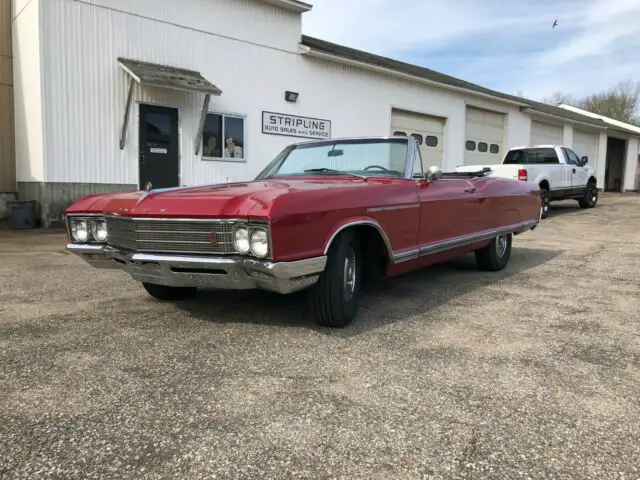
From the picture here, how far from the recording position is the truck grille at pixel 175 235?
136 inches

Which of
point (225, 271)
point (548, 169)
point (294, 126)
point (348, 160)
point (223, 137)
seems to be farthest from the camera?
point (294, 126)

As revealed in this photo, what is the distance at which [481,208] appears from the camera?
5.82 meters

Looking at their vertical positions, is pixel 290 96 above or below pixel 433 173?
above

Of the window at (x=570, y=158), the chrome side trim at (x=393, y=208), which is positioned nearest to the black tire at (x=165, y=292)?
the chrome side trim at (x=393, y=208)

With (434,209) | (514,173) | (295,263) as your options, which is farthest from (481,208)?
(514,173)

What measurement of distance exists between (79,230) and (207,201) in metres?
1.42

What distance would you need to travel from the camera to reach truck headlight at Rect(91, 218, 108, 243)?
4.19 m

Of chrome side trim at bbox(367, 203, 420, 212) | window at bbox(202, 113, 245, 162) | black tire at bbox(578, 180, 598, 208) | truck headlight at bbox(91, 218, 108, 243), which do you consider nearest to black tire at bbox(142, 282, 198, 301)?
truck headlight at bbox(91, 218, 108, 243)

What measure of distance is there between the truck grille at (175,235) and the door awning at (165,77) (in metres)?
7.36

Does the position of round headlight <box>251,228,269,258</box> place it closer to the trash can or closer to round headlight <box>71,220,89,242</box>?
round headlight <box>71,220,89,242</box>

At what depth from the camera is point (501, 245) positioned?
660 cm

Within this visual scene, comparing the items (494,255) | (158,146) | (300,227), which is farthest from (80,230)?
(158,146)

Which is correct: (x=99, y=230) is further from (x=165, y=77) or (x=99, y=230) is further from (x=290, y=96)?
(x=290, y=96)

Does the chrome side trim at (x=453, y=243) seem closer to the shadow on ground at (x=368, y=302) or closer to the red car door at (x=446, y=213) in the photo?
the red car door at (x=446, y=213)
